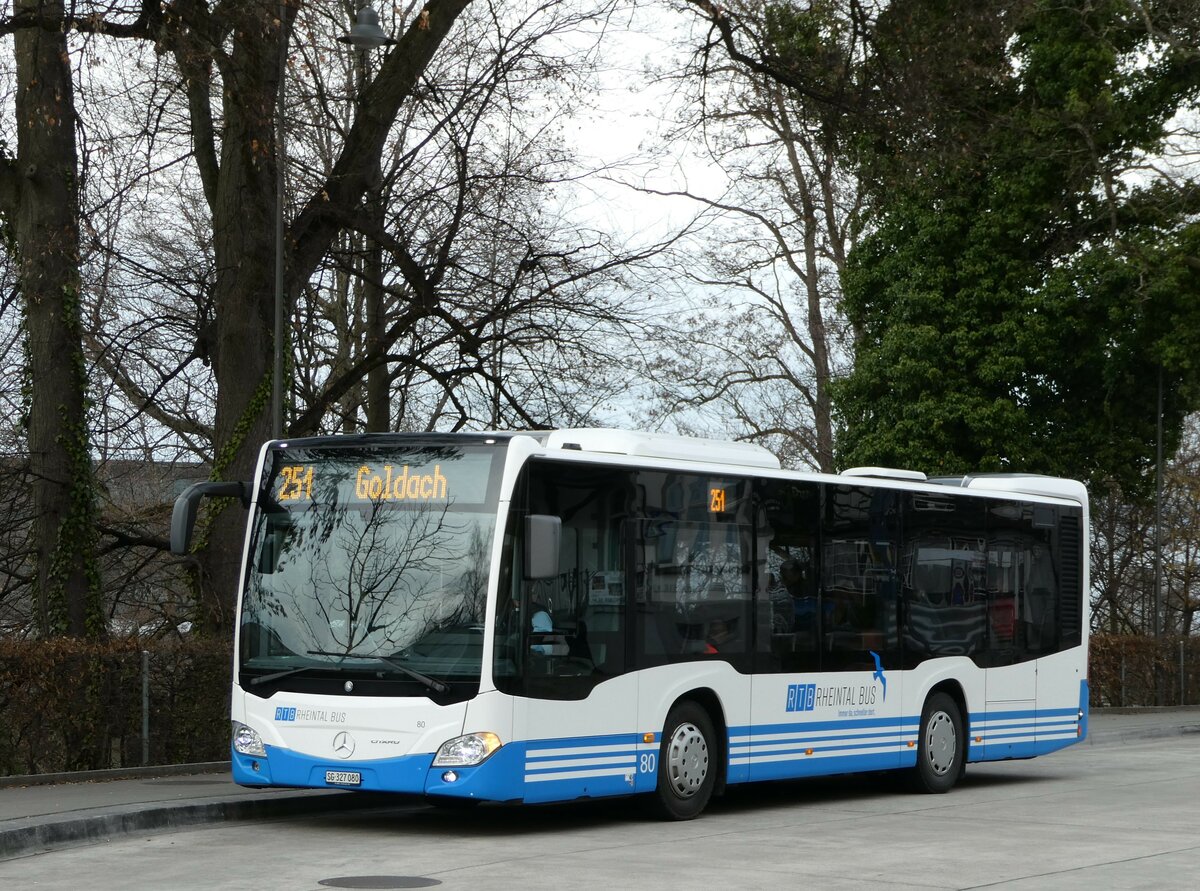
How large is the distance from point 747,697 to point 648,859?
10.8 ft

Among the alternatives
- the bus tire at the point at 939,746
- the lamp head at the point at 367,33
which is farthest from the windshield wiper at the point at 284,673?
the lamp head at the point at 367,33

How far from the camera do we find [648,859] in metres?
11.1

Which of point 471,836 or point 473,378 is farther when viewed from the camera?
point 473,378

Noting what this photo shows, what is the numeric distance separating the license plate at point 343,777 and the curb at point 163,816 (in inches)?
60.1

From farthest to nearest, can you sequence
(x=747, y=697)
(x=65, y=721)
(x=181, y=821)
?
(x=65, y=721), (x=747, y=697), (x=181, y=821)

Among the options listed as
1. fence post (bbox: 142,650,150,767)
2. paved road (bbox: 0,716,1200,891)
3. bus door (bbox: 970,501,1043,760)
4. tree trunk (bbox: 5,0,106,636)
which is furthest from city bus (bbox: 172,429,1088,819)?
tree trunk (bbox: 5,0,106,636)

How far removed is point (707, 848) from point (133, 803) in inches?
181

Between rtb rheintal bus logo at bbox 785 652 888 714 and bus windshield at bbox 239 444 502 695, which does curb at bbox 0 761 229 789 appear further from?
rtb rheintal bus logo at bbox 785 652 888 714

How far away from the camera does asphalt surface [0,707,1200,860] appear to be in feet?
39.0

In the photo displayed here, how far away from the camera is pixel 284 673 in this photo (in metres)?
12.6

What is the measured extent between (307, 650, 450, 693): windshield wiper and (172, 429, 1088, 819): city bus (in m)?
0.02

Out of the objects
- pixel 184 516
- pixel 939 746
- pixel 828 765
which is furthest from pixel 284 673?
pixel 939 746

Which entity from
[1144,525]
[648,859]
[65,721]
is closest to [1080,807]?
[648,859]

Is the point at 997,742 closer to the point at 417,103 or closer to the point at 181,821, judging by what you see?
the point at 181,821
